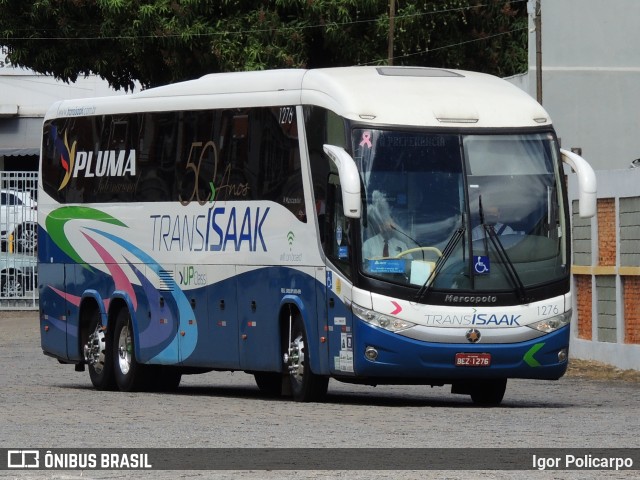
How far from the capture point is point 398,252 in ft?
57.7

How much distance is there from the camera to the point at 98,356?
22.5 metres

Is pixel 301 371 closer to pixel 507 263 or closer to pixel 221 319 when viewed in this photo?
pixel 221 319

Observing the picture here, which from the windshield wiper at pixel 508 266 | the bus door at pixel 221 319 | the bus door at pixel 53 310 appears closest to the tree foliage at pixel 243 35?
the bus door at pixel 53 310

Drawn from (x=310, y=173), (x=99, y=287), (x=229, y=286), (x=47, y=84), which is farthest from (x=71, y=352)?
(x=47, y=84)

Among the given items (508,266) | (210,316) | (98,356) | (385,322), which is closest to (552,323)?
(508,266)

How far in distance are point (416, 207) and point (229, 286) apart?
3126 mm

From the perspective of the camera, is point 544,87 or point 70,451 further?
point 544,87

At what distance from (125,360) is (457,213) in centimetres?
590

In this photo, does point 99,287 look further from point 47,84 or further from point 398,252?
point 47,84

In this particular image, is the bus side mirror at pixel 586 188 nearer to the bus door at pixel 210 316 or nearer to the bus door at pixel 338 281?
the bus door at pixel 338 281

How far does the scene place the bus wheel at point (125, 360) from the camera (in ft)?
71.6

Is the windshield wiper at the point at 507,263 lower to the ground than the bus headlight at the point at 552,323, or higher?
higher

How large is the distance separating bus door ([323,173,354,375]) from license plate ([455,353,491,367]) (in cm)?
101

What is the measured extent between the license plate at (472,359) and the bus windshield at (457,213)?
2.02 ft
